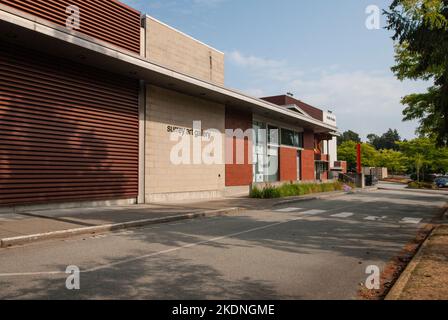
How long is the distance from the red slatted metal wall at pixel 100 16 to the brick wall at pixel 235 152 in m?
9.68

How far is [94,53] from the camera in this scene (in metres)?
14.6

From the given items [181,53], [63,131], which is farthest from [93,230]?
[181,53]

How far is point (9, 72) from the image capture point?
1332 cm

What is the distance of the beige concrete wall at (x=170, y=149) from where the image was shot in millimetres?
19594

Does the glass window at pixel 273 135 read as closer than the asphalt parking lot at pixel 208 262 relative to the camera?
No

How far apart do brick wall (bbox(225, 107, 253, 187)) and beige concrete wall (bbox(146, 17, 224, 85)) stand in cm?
276

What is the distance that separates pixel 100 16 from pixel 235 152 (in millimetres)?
13232

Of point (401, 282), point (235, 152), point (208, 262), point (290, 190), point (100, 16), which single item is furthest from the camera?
point (235, 152)

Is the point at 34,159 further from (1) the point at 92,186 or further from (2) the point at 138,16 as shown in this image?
(2) the point at 138,16
